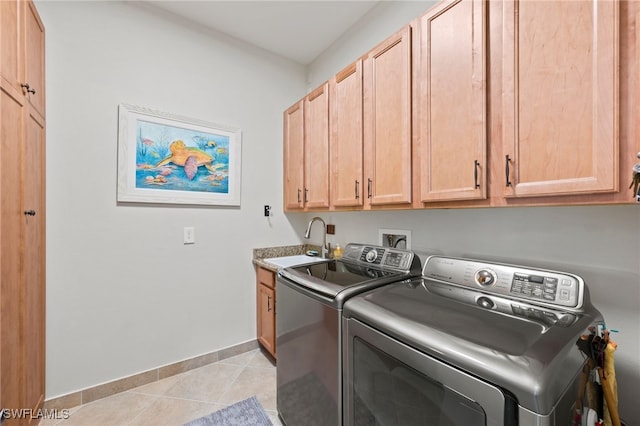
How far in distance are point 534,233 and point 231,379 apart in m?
2.22

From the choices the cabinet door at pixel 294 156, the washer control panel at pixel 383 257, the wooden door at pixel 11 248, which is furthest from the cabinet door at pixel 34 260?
the washer control panel at pixel 383 257

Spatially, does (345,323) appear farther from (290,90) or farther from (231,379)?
(290,90)

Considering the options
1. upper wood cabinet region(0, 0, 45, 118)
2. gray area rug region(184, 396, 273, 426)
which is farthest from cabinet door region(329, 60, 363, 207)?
upper wood cabinet region(0, 0, 45, 118)

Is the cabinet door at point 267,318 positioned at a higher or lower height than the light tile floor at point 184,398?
higher

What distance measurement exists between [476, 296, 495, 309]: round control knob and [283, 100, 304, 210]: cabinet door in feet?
5.14

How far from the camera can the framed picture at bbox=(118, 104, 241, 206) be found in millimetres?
1896

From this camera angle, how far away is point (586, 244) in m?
1.06

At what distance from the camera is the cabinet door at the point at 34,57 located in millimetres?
1355

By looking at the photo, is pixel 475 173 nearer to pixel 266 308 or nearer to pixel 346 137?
pixel 346 137

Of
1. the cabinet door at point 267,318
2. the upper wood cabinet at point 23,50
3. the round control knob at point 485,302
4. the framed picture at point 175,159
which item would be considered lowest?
the cabinet door at point 267,318

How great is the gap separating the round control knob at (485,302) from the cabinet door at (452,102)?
414 millimetres

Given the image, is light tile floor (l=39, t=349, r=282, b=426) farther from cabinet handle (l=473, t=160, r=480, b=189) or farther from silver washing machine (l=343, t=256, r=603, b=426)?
cabinet handle (l=473, t=160, r=480, b=189)

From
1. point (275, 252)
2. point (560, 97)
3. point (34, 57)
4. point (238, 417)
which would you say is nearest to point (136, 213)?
point (34, 57)

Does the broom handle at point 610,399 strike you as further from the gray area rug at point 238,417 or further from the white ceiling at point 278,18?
the white ceiling at point 278,18
